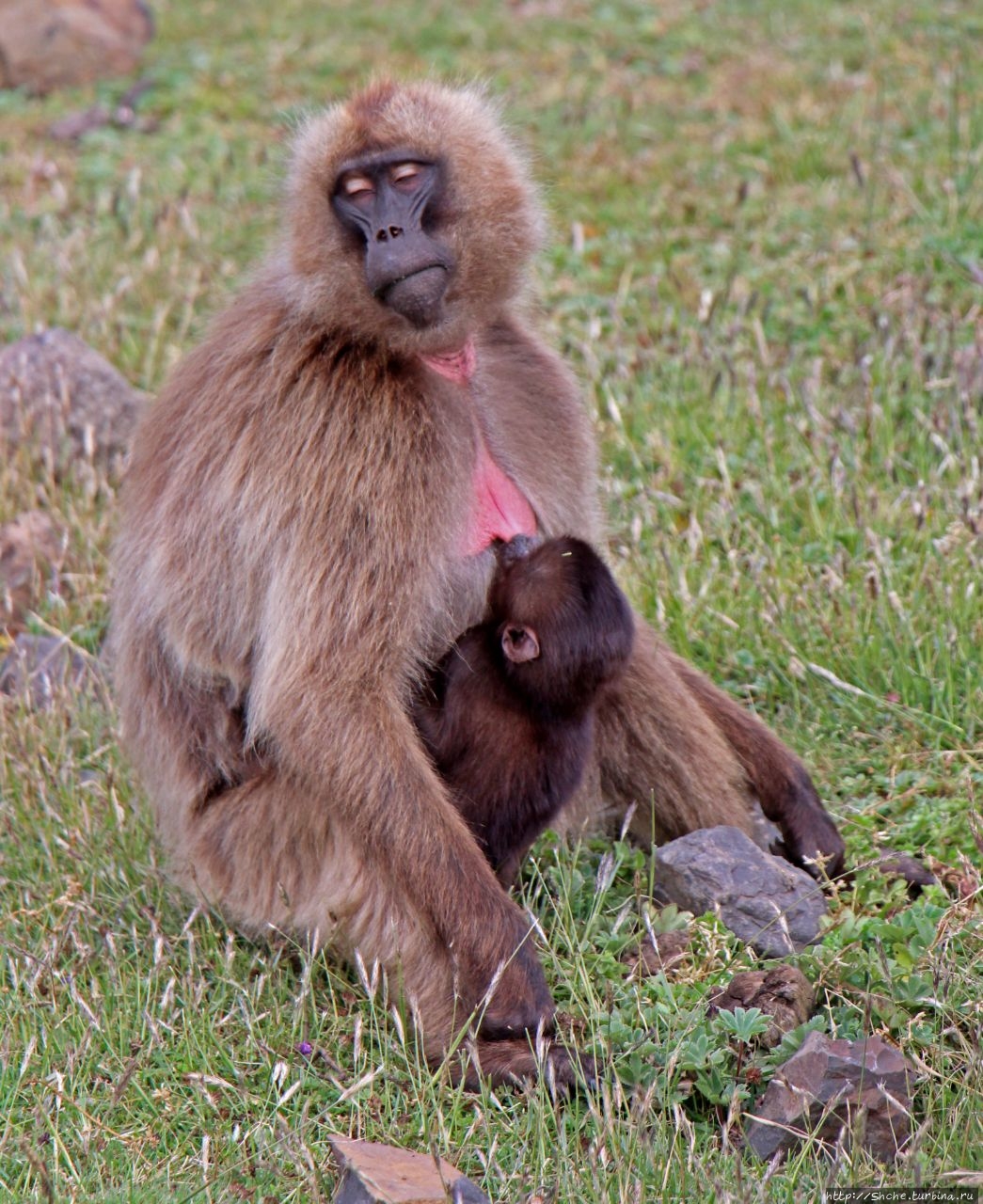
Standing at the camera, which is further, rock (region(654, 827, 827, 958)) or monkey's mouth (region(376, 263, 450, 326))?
rock (region(654, 827, 827, 958))

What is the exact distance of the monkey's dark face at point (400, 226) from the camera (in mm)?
3070

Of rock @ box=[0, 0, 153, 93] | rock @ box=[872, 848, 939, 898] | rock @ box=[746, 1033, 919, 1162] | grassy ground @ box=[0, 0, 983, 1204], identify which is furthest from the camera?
rock @ box=[0, 0, 153, 93]

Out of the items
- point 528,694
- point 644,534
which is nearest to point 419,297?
point 528,694

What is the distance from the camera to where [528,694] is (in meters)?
3.19

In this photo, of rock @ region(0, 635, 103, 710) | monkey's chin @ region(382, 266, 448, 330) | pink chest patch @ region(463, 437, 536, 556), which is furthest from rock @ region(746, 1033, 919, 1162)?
rock @ region(0, 635, 103, 710)

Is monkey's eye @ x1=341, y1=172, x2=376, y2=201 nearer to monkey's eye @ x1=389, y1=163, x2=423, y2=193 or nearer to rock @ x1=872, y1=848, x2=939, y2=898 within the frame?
monkey's eye @ x1=389, y1=163, x2=423, y2=193

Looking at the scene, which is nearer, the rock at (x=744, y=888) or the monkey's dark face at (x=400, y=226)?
the monkey's dark face at (x=400, y=226)

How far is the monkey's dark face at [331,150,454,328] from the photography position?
3.07 meters

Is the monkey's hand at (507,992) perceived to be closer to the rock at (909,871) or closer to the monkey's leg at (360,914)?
the monkey's leg at (360,914)

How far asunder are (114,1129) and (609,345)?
11.1ft

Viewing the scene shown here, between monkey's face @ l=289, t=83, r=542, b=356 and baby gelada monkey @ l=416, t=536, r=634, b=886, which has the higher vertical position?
monkey's face @ l=289, t=83, r=542, b=356

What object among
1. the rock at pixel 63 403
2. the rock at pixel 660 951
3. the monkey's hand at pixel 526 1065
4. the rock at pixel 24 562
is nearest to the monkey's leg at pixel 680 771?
the rock at pixel 660 951

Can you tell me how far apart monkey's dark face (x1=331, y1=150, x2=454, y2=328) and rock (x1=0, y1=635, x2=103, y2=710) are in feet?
5.28

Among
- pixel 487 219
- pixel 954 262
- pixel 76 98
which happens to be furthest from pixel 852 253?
pixel 76 98
